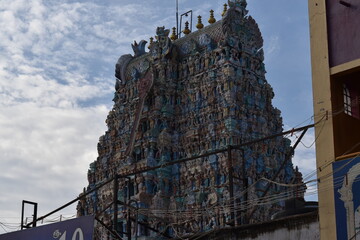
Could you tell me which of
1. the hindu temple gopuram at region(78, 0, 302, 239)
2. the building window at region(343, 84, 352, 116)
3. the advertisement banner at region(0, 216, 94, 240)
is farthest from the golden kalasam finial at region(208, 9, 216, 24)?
the building window at region(343, 84, 352, 116)

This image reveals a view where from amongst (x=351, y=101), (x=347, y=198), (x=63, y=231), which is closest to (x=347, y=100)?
(x=351, y=101)

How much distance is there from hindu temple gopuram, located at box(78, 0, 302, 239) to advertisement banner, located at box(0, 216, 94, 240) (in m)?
22.3

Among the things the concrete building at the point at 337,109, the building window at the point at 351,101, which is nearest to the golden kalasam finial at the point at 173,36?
the concrete building at the point at 337,109

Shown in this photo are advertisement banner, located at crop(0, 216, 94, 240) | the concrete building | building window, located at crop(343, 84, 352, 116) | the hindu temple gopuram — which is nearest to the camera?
the concrete building

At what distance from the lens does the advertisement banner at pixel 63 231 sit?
22688mm

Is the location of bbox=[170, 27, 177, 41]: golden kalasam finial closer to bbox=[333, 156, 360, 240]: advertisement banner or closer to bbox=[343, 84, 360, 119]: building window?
bbox=[343, 84, 360, 119]: building window

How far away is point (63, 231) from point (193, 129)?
28.7 m

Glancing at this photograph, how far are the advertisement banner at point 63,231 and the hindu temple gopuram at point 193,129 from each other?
22338 millimetres

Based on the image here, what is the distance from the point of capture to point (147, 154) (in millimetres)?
52562

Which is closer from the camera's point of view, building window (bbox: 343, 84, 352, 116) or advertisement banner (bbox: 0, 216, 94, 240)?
building window (bbox: 343, 84, 352, 116)

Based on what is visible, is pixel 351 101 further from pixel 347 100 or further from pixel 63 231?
pixel 63 231

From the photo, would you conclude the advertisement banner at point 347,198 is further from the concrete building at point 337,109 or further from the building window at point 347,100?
the building window at point 347,100

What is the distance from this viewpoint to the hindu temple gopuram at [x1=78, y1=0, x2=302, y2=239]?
49.0 metres

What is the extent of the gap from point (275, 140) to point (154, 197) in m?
10.3
